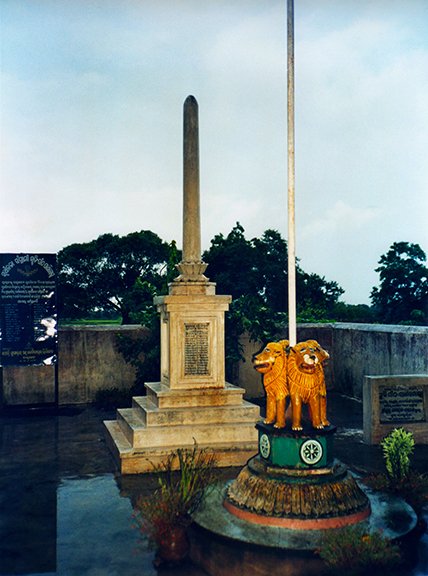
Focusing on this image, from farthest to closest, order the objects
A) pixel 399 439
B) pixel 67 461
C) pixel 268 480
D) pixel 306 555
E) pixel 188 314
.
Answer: pixel 188 314, pixel 67 461, pixel 399 439, pixel 268 480, pixel 306 555

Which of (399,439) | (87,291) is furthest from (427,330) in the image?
(87,291)

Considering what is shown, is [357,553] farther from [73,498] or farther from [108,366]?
[108,366]

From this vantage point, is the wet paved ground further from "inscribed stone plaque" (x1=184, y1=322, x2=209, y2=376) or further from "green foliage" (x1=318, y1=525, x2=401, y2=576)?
"inscribed stone plaque" (x1=184, y1=322, x2=209, y2=376)

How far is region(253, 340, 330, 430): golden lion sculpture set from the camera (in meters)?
6.11

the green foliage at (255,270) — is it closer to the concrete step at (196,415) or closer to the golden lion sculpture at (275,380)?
the concrete step at (196,415)

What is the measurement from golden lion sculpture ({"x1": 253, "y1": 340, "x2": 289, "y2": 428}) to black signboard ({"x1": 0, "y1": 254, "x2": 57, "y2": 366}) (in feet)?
29.7

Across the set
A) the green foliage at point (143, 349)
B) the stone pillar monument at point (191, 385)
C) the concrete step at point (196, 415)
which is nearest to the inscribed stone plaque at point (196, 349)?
the stone pillar monument at point (191, 385)

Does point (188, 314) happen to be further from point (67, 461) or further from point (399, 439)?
point (399, 439)

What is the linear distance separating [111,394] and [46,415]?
1913 mm

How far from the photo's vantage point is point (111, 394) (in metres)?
14.9

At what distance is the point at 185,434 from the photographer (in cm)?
949

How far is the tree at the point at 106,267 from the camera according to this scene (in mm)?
37969

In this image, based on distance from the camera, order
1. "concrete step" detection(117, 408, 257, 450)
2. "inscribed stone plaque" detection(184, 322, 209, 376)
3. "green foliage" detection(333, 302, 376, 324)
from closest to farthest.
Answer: "concrete step" detection(117, 408, 257, 450)
"inscribed stone plaque" detection(184, 322, 209, 376)
"green foliage" detection(333, 302, 376, 324)

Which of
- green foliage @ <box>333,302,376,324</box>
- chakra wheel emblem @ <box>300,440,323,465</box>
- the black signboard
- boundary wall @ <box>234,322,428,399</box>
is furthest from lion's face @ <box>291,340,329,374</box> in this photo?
green foliage @ <box>333,302,376,324</box>
